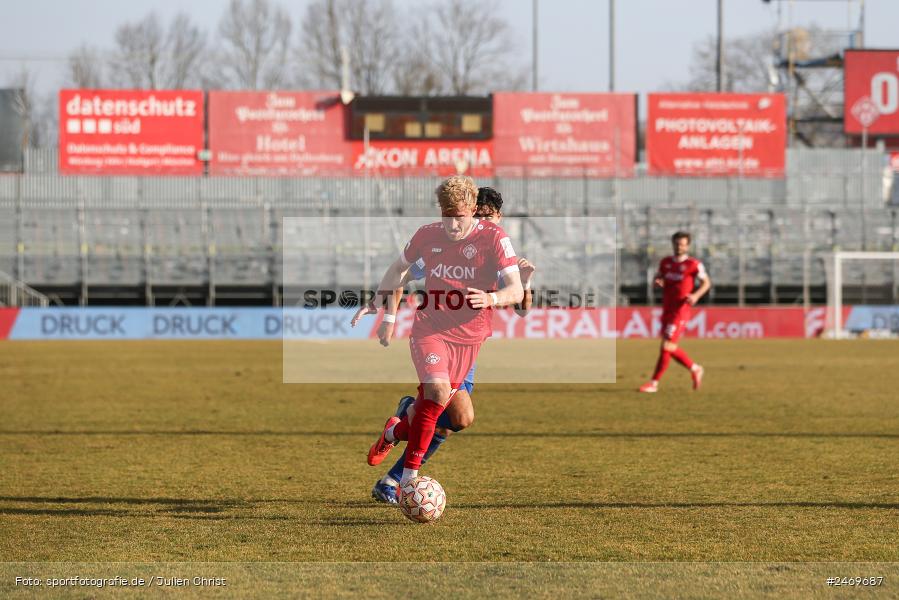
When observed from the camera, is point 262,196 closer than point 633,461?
No

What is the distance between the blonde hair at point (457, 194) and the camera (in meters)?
7.45

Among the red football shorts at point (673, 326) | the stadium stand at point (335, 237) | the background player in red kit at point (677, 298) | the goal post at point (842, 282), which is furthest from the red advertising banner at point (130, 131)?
the red football shorts at point (673, 326)

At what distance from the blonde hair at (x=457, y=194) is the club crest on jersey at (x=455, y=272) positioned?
378mm

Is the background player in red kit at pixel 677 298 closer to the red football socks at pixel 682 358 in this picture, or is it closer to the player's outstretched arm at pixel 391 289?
the red football socks at pixel 682 358

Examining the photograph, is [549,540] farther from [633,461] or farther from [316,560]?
[633,461]

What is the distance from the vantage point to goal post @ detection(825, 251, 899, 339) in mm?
38719

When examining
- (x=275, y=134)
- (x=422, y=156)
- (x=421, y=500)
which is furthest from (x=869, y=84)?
(x=421, y=500)

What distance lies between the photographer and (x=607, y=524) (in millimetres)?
7504

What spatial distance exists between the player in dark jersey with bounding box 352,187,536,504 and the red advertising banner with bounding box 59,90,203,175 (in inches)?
1624

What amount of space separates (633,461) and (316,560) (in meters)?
4.72

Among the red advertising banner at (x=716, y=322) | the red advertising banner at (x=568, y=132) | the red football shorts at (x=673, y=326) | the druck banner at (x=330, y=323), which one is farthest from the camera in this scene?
the red advertising banner at (x=568, y=132)

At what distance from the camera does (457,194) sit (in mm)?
7449

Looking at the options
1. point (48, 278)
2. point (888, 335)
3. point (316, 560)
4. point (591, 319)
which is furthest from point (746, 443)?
point (48, 278)

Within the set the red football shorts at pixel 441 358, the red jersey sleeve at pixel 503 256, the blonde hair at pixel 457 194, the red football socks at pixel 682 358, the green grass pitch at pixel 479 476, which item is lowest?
the green grass pitch at pixel 479 476
